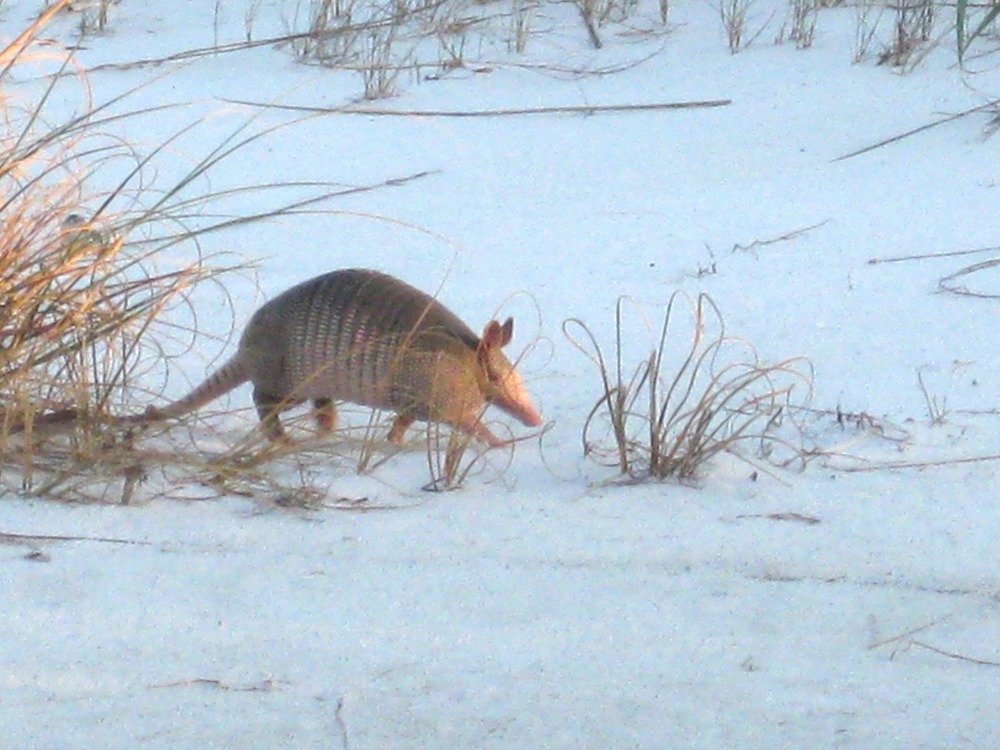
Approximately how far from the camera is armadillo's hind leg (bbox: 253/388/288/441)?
2912 mm

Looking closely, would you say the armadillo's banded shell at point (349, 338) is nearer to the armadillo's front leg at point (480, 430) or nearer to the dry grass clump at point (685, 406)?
the armadillo's front leg at point (480, 430)

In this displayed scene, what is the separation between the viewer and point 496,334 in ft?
10.7

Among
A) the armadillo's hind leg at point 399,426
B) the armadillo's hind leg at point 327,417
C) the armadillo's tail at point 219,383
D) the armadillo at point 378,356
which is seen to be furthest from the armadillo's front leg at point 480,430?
the armadillo's tail at point 219,383

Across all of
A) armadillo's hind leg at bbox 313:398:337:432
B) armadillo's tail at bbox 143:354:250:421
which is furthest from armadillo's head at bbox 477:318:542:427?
armadillo's tail at bbox 143:354:250:421

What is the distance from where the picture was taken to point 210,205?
483 cm

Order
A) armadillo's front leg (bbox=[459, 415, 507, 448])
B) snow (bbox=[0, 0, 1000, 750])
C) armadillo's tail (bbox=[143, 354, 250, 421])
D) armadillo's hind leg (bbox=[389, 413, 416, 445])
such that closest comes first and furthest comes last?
snow (bbox=[0, 0, 1000, 750])
armadillo's front leg (bbox=[459, 415, 507, 448])
armadillo's hind leg (bbox=[389, 413, 416, 445])
armadillo's tail (bbox=[143, 354, 250, 421])

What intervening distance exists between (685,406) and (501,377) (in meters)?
0.39

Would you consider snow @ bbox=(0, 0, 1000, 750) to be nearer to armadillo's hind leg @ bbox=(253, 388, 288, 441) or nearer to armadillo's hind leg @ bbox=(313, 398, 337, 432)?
armadillo's hind leg @ bbox=(253, 388, 288, 441)

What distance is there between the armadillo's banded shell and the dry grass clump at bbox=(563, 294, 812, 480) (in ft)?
1.03

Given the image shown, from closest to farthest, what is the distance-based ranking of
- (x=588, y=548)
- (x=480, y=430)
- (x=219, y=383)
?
1. (x=588, y=548)
2. (x=480, y=430)
3. (x=219, y=383)

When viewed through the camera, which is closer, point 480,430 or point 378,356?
point 480,430

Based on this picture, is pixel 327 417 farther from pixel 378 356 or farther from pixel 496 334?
pixel 496 334


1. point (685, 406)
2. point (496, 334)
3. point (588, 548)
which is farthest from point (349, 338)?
point (588, 548)

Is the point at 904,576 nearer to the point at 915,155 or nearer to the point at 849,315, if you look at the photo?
the point at 849,315
